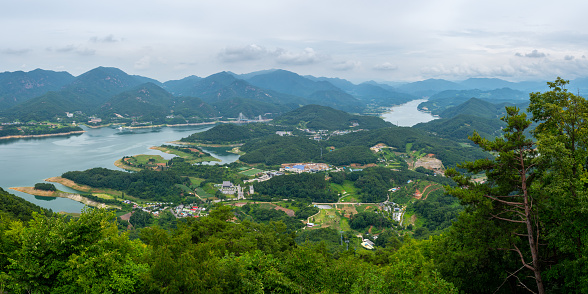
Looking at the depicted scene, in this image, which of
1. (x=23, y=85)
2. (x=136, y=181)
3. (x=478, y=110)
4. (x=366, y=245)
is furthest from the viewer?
(x=23, y=85)

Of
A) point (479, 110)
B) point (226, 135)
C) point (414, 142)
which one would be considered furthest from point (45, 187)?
point (479, 110)

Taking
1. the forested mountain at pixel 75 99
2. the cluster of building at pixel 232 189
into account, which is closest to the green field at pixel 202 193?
the cluster of building at pixel 232 189

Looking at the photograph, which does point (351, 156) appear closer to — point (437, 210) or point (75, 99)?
point (437, 210)

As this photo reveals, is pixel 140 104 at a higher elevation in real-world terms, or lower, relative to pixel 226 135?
higher

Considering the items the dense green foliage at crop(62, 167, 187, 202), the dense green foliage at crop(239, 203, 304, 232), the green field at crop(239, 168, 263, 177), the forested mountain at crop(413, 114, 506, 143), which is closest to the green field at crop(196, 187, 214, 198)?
the dense green foliage at crop(62, 167, 187, 202)

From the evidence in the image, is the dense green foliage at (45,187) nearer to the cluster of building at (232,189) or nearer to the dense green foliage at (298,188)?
the cluster of building at (232,189)
